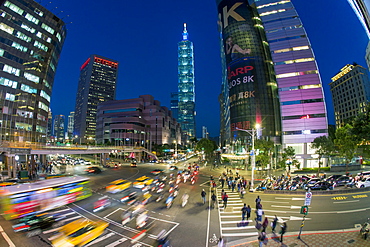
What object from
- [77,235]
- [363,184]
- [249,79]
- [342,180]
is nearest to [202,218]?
[77,235]

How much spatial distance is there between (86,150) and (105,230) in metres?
37.7

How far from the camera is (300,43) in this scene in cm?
7106

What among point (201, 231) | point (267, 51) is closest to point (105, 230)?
point (201, 231)

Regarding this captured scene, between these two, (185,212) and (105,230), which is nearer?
(105,230)

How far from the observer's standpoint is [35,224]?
15344 millimetres

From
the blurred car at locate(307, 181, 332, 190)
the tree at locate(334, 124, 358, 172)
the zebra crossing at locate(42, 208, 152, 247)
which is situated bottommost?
the zebra crossing at locate(42, 208, 152, 247)

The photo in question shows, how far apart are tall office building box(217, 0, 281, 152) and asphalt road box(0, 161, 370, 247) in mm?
57308

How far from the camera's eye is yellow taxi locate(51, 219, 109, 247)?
12.1 metres

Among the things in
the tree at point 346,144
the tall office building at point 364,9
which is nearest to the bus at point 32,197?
the tall office building at point 364,9

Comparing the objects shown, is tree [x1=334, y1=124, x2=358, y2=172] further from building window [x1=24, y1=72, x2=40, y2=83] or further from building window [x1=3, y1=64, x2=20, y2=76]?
building window [x1=24, y1=72, x2=40, y2=83]

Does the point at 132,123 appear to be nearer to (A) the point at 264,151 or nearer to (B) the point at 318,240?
(A) the point at 264,151

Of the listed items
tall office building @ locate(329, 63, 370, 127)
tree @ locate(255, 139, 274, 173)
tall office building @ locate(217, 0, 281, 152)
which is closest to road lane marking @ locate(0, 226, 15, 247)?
tree @ locate(255, 139, 274, 173)

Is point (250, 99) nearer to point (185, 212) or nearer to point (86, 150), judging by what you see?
point (86, 150)

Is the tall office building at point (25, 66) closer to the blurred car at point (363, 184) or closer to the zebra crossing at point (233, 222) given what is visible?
the zebra crossing at point (233, 222)
